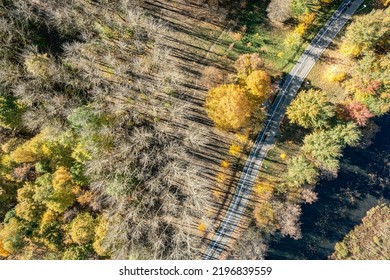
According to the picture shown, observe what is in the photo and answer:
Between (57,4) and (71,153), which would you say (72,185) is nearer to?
(71,153)

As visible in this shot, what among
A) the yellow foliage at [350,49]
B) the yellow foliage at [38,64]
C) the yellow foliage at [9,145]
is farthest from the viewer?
the yellow foliage at [350,49]

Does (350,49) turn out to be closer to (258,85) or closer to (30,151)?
(258,85)

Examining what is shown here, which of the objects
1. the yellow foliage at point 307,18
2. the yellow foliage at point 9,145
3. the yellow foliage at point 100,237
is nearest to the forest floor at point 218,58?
the yellow foliage at point 307,18

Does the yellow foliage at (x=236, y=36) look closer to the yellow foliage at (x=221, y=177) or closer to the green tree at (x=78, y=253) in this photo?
the yellow foliage at (x=221, y=177)

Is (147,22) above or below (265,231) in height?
above

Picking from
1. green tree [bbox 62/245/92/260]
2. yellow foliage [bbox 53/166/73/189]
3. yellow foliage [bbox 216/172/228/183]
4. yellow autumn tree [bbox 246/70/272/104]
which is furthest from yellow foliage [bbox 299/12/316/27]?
green tree [bbox 62/245/92/260]

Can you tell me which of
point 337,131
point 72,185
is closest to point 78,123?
point 72,185
